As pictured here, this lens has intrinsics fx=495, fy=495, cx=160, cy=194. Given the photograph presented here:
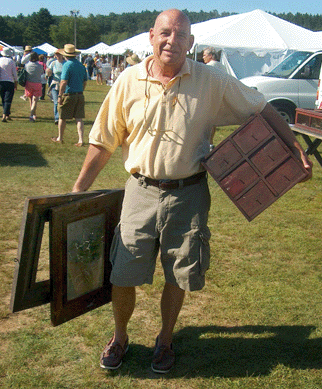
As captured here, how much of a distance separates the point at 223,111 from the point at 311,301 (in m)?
1.87

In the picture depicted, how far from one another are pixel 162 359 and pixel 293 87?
1121 centimetres

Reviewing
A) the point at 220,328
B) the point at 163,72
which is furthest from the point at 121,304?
the point at 163,72

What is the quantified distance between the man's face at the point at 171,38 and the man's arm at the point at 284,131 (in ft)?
1.92

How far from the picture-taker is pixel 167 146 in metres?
2.58

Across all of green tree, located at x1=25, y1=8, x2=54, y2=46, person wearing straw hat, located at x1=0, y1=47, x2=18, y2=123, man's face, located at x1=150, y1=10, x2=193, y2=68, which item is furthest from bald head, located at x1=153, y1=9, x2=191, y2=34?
green tree, located at x1=25, y1=8, x2=54, y2=46

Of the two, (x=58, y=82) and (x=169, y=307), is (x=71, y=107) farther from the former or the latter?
(x=169, y=307)

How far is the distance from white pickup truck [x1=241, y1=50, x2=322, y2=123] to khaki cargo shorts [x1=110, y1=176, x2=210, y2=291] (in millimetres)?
10590

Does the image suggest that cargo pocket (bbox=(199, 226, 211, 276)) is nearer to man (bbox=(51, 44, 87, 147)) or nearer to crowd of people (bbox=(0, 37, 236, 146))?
crowd of people (bbox=(0, 37, 236, 146))

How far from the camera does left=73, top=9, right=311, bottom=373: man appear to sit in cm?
258

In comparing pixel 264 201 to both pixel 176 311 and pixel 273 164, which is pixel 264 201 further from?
pixel 176 311

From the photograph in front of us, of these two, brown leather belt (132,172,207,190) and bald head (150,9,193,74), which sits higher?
bald head (150,9,193,74)

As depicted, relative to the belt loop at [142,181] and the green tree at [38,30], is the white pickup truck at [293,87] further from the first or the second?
the green tree at [38,30]

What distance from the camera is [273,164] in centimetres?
267

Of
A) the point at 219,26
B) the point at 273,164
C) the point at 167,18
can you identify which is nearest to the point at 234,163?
the point at 273,164
